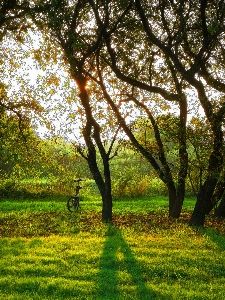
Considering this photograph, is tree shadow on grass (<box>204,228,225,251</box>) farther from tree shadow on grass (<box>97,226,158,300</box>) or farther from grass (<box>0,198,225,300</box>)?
tree shadow on grass (<box>97,226,158,300</box>)

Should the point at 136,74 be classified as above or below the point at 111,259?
above

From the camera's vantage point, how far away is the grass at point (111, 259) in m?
8.56

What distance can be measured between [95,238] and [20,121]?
29.3ft

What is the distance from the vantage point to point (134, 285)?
8.97 metres

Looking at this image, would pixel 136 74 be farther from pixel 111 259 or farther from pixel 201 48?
pixel 111 259

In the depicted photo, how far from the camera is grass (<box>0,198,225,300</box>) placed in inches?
337

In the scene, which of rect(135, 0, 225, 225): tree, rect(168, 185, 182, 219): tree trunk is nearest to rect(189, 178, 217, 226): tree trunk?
rect(135, 0, 225, 225): tree

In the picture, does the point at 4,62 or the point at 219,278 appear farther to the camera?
the point at 4,62

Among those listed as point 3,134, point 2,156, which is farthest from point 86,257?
point 3,134

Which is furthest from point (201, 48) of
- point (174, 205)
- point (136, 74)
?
point (174, 205)

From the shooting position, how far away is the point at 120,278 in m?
9.41

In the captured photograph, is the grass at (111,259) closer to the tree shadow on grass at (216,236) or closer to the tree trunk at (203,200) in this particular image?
the tree shadow on grass at (216,236)

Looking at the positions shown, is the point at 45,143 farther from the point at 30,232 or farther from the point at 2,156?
the point at 30,232

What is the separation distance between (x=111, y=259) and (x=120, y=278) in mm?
1727
